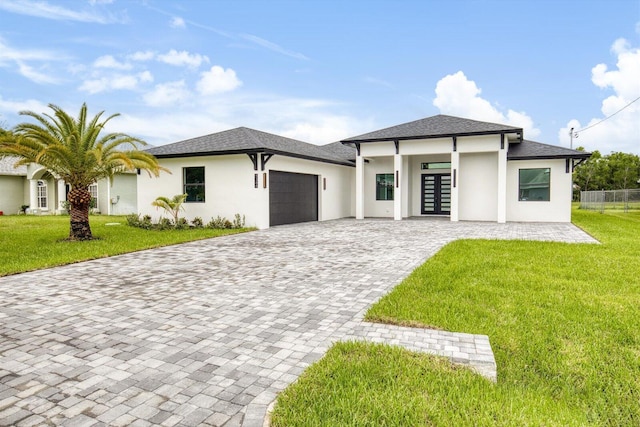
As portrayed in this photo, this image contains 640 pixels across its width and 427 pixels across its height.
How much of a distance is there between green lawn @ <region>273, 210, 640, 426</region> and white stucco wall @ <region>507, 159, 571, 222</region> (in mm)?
12542

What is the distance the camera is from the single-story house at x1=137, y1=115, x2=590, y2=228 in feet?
50.0

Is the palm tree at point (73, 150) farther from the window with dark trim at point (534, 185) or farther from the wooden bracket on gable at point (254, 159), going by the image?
the window with dark trim at point (534, 185)

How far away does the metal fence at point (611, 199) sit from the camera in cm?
2609

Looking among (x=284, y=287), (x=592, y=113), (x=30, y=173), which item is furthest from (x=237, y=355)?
(x=592, y=113)

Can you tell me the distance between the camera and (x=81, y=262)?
26.4 ft

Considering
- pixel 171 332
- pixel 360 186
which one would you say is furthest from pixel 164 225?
pixel 171 332

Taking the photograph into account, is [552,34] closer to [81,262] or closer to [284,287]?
[284,287]

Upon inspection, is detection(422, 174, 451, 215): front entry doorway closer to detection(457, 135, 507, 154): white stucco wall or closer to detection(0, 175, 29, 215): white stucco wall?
detection(457, 135, 507, 154): white stucco wall

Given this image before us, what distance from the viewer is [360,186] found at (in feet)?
64.4

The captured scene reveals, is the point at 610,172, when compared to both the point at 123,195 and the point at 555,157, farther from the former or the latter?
the point at 123,195

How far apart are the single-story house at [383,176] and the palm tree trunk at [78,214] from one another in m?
4.70

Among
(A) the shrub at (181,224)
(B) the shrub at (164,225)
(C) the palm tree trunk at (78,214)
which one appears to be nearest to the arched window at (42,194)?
(B) the shrub at (164,225)

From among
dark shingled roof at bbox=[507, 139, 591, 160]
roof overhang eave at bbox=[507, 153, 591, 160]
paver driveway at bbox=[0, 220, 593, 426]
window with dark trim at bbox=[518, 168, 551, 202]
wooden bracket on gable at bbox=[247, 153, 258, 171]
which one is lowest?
paver driveway at bbox=[0, 220, 593, 426]

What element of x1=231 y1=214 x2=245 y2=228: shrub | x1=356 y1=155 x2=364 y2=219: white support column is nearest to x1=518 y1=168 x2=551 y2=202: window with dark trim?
x1=356 y1=155 x2=364 y2=219: white support column
